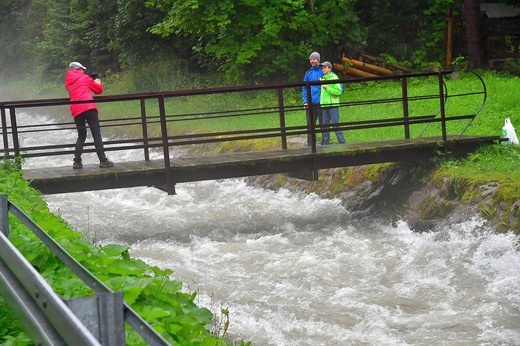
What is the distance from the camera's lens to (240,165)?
48.9ft

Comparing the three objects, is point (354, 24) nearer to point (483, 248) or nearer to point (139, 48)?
point (139, 48)

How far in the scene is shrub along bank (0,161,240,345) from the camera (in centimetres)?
556

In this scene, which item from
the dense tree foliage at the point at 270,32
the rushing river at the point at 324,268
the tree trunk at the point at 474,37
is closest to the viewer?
the rushing river at the point at 324,268

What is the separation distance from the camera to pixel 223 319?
972 centimetres

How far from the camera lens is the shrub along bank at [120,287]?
5.56 meters

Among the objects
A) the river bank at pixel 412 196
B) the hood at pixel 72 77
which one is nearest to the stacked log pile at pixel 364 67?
the river bank at pixel 412 196

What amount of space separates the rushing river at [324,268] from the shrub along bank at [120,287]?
2.44 metres

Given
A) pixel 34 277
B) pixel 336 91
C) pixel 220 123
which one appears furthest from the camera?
pixel 220 123

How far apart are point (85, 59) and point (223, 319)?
38142 millimetres

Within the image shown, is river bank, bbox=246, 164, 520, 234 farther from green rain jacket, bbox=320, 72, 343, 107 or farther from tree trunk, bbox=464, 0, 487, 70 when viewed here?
tree trunk, bbox=464, 0, 487, 70

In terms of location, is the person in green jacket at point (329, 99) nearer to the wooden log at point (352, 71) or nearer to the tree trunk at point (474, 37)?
the tree trunk at point (474, 37)

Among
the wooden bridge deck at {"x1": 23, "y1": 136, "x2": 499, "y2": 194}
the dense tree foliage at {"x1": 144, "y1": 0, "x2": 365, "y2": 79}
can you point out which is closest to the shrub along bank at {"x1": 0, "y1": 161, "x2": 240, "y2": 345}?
the wooden bridge deck at {"x1": 23, "y1": 136, "x2": 499, "y2": 194}

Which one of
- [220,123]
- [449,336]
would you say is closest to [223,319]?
[449,336]

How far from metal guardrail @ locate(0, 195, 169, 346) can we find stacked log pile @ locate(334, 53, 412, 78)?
24621 millimetres
